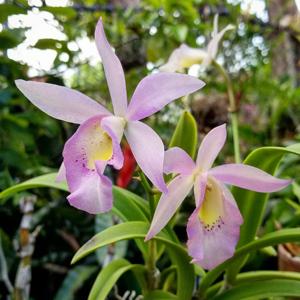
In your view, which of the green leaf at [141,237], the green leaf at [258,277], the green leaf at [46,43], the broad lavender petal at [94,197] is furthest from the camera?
the green leaf at [46,43]

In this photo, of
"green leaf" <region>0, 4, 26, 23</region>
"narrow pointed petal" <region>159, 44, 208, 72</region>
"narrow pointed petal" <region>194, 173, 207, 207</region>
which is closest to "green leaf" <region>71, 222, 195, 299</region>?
"narrow pointed petal" <region>194, 173, 207, 207</region>

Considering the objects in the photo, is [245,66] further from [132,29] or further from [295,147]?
[295,147]

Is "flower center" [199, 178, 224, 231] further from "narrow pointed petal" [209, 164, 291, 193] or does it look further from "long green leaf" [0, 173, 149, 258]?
"long green leaf" [0, 173, 149, 258]

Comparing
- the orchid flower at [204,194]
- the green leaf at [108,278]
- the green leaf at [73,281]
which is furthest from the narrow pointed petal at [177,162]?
the green leaf at [73,281]

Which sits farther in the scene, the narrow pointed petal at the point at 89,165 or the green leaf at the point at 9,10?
the green leaf at the point at 9,10

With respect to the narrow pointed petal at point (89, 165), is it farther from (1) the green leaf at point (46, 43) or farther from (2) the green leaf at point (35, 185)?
(1) the green leaf at point (46, 43)

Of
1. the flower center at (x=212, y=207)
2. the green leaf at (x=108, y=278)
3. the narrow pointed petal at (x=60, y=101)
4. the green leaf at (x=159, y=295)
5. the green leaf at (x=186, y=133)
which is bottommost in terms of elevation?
the green leaf at (x=159, y=295)
